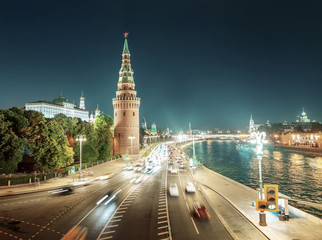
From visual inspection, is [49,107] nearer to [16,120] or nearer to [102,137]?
[102,137]

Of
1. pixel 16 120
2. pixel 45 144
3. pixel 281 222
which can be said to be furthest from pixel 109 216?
pixel 16 120

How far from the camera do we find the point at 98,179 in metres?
40.7

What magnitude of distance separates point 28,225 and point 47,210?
3.85m

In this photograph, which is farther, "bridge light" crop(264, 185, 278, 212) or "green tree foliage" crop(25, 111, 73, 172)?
"green tree foliage" crop(25, 111, 73, 172)

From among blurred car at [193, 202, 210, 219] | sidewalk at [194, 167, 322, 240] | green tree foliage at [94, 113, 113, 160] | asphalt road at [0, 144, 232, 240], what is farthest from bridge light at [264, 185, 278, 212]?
green tree foliage at [94, 113, 113, 160]

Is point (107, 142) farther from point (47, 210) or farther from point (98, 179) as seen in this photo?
point (47, 210)

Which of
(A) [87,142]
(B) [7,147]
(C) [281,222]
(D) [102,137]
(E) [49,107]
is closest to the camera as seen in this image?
(C) [281,222]

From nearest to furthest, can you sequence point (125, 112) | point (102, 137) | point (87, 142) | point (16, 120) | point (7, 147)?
point (7, 147) < point (16, 120) < point (87, 142) < point (102, 137) < point (125, 112)

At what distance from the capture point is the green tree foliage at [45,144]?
37.7m

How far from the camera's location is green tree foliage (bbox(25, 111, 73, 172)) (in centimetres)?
3769

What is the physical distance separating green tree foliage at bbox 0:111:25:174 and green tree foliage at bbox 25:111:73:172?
3361mm

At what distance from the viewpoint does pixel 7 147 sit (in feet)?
105

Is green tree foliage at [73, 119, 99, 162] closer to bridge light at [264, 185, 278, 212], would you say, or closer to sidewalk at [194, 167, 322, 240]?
sidewalk at [194, 167, 322, 240]

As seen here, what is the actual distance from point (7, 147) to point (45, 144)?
6.54 meters
